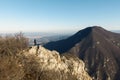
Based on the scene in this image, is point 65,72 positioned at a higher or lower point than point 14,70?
lower

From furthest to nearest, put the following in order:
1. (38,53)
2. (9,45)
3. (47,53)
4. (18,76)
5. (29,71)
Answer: (47,53)
(38,53)
(9,45)
(29,71)
(18,76)

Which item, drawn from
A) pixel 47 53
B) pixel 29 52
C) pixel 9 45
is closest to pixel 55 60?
pixel 47 53

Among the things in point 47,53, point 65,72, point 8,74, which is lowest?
point 65,72

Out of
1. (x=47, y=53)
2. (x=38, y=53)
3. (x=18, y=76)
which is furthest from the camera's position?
(x=47, y=53)

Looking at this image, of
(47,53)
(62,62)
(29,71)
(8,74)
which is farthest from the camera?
(62,62)

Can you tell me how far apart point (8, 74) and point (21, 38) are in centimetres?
8114

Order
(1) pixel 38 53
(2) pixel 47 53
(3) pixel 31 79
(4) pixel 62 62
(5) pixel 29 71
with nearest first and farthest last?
(3) pixel 31 79 → (5) pixel 29 71 → (1) pixel 38 53 → (2) pixel 47 53 → (4) pixel 62 62

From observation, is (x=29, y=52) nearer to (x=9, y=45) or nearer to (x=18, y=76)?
(x=9, y=45)

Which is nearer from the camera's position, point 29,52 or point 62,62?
point 29,52

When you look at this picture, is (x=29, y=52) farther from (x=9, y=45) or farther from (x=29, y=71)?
(x=29, y=71)

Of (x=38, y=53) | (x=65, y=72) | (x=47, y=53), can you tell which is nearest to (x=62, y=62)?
(x=65, y=72)

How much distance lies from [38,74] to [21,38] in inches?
2040

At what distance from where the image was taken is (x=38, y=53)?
138m

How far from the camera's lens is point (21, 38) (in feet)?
459
